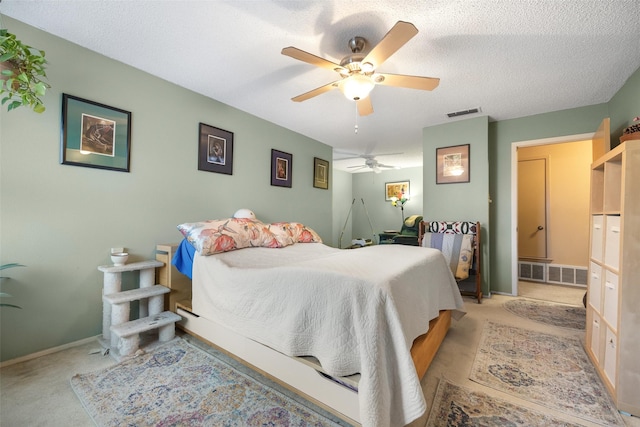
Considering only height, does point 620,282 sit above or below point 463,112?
below

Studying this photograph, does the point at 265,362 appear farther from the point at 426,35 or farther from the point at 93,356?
the point at 426,35

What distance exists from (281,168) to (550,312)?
366 cm

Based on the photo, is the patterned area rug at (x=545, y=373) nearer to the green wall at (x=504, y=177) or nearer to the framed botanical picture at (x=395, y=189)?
the green wall at (x=504, y=177)

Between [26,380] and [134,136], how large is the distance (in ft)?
6.12

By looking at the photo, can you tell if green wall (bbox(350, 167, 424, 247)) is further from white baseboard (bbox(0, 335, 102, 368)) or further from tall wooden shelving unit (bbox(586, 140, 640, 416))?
white baseboard (bbox(0, 335, 102, 368))

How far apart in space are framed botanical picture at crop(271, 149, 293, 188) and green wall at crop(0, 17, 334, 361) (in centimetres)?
89

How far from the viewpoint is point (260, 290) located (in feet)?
5.11

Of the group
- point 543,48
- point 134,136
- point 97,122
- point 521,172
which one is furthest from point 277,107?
point 521,172

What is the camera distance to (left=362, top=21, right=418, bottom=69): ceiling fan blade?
4.48 feet

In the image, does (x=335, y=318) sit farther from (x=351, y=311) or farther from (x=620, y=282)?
(x=620, y=282)

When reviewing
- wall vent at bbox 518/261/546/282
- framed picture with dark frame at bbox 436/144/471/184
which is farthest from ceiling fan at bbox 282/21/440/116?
wall vent at bbox 518/261/546/282

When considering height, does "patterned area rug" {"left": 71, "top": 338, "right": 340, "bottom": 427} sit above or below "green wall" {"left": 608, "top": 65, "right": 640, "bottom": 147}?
below

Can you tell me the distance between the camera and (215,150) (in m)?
2.91

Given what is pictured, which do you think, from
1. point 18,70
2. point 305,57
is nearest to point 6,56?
point 18,70
